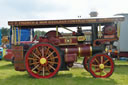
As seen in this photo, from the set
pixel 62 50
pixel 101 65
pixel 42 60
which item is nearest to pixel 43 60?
pixel 42 60

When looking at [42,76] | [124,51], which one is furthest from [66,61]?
[124,51]

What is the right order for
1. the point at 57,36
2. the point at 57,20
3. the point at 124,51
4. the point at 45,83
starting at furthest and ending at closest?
the point at 124,51
the point at 57,36
the point at 57,20
the point at 45,83

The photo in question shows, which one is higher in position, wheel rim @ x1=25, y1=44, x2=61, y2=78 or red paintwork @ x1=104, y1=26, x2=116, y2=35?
red paintwork @ x1=104, y1=26, x2=116, y2=35

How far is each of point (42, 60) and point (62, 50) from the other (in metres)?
0.83

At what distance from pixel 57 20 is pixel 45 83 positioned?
7.28ft

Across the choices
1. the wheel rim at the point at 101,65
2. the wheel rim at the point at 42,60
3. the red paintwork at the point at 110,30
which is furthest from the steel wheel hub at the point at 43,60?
the red paintwork at the point at 110,30

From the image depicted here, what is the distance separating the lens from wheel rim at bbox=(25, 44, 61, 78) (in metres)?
5.66

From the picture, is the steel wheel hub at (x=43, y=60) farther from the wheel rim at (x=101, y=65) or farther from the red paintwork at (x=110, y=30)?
the red paintwork at (x=110, y=30)

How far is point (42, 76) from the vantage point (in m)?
5.67

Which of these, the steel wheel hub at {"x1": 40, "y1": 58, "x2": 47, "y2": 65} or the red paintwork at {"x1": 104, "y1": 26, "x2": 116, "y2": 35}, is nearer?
the steel wheel hub at {"x1": 40, "y1": 58, "x2": 47, "y2": 65}

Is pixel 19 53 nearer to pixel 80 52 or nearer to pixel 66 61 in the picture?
pixel 66 61

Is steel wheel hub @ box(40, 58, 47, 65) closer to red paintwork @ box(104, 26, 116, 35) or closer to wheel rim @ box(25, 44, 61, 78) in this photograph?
wheel rim @ box(25, 44, 61, 78)

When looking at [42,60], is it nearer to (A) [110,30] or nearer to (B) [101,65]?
(B) [101,65]

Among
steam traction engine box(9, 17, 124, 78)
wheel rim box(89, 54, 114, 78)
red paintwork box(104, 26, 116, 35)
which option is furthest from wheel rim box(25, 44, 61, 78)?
red paintwork box(104, 26, 116, 35)
